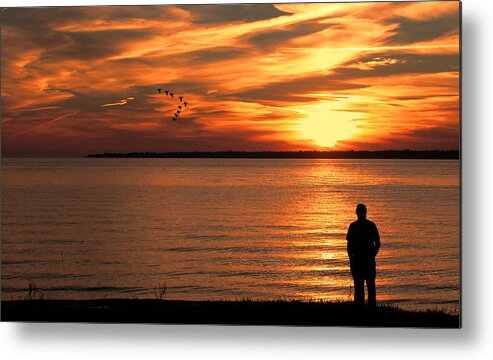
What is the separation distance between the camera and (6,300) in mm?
6852

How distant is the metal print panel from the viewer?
262 inches

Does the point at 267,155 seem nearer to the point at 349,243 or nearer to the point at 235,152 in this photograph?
the point at 235,152

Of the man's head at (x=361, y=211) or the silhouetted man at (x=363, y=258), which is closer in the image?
the silhouetted man at (x=363, y=258)

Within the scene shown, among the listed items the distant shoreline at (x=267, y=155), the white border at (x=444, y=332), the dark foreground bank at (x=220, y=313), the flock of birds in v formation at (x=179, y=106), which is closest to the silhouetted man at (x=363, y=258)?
the dark foreground bank at (x=220, y=313)

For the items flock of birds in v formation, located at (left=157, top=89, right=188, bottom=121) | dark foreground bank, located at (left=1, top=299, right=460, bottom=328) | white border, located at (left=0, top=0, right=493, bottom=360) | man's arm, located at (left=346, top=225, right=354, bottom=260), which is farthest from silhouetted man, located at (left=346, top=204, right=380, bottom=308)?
flock of birds in v formation, located at (left=157, top=89, right=188, bottom=121)

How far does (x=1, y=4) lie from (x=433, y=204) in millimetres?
3332

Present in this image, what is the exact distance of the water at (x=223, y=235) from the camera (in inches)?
264

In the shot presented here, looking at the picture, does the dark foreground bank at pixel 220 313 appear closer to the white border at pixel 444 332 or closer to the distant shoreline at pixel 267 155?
the white border at pixel 444 332

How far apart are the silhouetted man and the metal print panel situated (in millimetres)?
→ 13

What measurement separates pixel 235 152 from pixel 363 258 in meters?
1.24

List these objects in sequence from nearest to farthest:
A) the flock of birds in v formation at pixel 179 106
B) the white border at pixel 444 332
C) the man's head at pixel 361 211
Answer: the white border at pixel 444 332 < the man's head at pixel 361 211 < the flock of birds in v formation at pixel 179 106

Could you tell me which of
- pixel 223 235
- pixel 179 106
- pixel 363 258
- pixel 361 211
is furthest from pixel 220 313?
pixel 179 106

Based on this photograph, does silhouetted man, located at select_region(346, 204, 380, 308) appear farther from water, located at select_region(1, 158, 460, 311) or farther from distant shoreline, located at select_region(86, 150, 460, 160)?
distant shoreline, located at select_region(86, 150, 460, 160)

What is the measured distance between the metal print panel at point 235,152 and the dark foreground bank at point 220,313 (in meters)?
0.01
